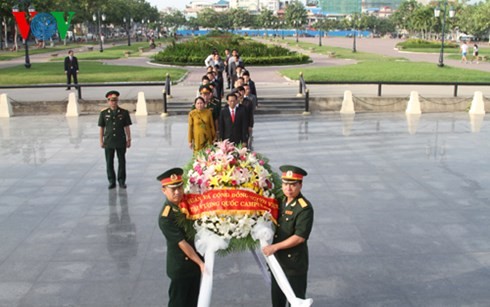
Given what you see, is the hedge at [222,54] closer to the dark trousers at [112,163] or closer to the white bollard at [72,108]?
the white bollard at [72,108]

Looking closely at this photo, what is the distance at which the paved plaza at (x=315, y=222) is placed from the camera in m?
6.17

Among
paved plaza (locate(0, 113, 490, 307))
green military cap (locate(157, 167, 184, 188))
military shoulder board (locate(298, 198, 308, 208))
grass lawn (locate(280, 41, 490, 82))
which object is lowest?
paved plaza (locate(0, 113, 490, 307))

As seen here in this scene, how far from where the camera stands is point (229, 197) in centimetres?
468

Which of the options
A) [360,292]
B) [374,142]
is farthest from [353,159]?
[360,292]

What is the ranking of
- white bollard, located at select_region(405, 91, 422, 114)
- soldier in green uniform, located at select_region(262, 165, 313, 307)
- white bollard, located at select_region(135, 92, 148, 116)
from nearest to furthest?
1. soldier in green uniform, located at select_region(262, 165, 313, 307)
2. white bollard, located at select_region(135, 92, 148, 116)
3. white bollard, located at select_region(405, 91, 422, 114)

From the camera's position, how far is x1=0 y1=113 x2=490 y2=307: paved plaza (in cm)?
617

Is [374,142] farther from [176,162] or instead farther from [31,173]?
[31,173]

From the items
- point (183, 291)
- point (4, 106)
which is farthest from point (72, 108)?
point (183, 291)

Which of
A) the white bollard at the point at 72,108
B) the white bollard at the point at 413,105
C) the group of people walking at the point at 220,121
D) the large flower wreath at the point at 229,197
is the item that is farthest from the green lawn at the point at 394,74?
the large flower wreath at the point at 229,197

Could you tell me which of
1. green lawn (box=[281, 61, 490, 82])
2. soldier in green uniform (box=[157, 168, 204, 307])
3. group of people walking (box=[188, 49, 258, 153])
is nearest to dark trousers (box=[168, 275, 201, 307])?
soldier in green uniform (box=[157, 168, 204, 307])

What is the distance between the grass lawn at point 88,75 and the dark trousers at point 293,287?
22.4m

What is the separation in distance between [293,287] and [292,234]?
1.75 ft

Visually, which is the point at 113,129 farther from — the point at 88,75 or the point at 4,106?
the point at 88,75

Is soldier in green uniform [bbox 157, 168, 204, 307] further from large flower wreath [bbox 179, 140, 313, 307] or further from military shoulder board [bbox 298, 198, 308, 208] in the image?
military shoulder board [bbox 298, 198, 308, 208]
